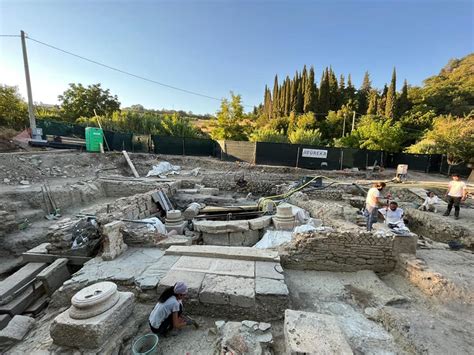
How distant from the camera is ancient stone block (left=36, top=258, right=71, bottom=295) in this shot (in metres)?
4.13

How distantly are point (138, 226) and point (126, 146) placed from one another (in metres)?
14.1

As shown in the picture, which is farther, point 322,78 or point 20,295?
point 322,78

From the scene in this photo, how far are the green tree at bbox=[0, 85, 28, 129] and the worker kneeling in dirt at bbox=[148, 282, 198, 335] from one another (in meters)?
24.8

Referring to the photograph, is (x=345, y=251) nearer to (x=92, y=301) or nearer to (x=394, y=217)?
(x=394, y=217)

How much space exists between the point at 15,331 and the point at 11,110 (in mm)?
24179

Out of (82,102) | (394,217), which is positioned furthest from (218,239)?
(82,102)

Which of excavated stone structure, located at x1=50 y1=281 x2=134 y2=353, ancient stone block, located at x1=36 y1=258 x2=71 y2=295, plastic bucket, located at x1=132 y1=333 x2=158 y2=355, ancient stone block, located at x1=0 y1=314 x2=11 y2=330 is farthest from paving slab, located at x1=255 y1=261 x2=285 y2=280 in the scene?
ancient stone block, located at x1=0 y1=314 x2=11 y2=330

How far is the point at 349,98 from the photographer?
38.8 metres

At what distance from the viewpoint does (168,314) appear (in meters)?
2.77

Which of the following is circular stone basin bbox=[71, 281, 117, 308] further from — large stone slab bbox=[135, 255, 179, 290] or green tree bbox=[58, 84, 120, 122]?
green tree bbox=[58, 84, 120, 122]

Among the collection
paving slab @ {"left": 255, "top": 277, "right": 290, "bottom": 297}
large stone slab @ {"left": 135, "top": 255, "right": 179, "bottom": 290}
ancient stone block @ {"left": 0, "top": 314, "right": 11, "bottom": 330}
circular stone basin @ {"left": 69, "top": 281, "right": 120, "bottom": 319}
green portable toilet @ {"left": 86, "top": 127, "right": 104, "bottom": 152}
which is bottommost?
ancient stone block @ {"left": 0, "top": 314, "right": 11, "bottom": 330}

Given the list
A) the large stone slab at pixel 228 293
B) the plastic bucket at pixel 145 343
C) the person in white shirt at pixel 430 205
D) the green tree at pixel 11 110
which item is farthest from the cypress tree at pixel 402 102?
the green tree at pixel 11 110

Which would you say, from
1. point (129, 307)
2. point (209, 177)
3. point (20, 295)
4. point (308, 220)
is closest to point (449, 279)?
point (308, 220)

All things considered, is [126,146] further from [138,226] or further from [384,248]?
[384,248]
